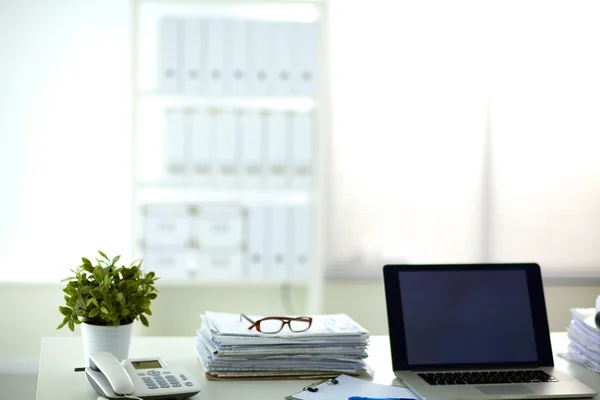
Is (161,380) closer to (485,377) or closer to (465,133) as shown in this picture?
(485,377)

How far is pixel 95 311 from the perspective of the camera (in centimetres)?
176

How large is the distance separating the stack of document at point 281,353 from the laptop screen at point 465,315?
121 millimetres

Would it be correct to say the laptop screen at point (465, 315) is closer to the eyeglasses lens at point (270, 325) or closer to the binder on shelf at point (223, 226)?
the eyeglasses lens at point (270, 325)

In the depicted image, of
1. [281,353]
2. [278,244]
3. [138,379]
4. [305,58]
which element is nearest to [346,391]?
Answer: [281,353]

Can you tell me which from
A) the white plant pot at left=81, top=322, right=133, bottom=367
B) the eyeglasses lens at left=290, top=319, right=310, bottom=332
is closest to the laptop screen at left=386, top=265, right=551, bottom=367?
the eyeglasses lens at left=290, top=319, right=310, bottom=332

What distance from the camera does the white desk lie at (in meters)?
1.64

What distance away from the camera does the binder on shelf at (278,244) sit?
349 cm

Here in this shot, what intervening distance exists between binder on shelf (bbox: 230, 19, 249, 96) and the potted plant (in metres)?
1.75

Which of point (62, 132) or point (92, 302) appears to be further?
point (62, 132)

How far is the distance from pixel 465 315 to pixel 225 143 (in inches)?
71.9

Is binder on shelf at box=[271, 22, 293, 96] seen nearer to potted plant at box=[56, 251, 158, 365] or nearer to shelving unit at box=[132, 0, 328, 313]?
shelving unit at box=[132, 0, 328, 313]

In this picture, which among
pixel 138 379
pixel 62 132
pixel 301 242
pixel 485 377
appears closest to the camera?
pixel 138 379

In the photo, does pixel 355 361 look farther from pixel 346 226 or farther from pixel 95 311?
pixel 346 226

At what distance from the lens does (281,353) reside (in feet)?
5.87
